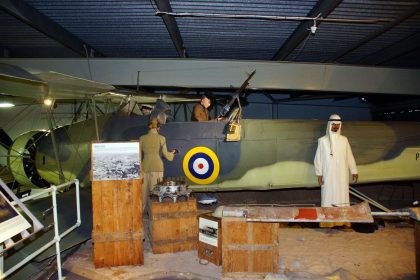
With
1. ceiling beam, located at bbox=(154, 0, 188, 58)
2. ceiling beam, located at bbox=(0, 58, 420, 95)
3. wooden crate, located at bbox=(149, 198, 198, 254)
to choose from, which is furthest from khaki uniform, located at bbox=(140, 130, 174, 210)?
ceiling beam, located at bbox=(0, 58, 420, 95)

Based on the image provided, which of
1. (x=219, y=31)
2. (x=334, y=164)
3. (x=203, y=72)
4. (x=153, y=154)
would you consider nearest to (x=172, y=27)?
(x=219, y=31)

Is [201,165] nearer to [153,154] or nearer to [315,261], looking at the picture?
[153,154]

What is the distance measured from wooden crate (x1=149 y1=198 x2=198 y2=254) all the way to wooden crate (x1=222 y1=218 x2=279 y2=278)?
2.70ft

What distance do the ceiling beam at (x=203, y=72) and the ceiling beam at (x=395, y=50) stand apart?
76cm

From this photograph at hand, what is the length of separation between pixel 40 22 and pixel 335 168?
615 cm

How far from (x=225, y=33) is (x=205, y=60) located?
1.67 m

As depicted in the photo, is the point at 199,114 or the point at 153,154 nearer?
the point at 153,154

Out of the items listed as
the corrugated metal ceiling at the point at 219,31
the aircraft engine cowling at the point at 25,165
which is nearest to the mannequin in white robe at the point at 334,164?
the corrugated metal ceiling at the point at 219,31

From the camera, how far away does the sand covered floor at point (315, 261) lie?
3799mm

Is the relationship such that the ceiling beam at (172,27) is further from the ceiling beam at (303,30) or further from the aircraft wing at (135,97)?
the ceiling beam at (303,30)

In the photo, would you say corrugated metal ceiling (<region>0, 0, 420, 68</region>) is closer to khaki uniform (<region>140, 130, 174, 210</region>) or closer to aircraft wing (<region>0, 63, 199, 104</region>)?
aircraft wing (<region>0, 63, 199, 104</region>)

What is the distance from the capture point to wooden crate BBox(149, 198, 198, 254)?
14.1ft

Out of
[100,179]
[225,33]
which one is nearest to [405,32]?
[225,33]

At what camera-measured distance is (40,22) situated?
6023mm
